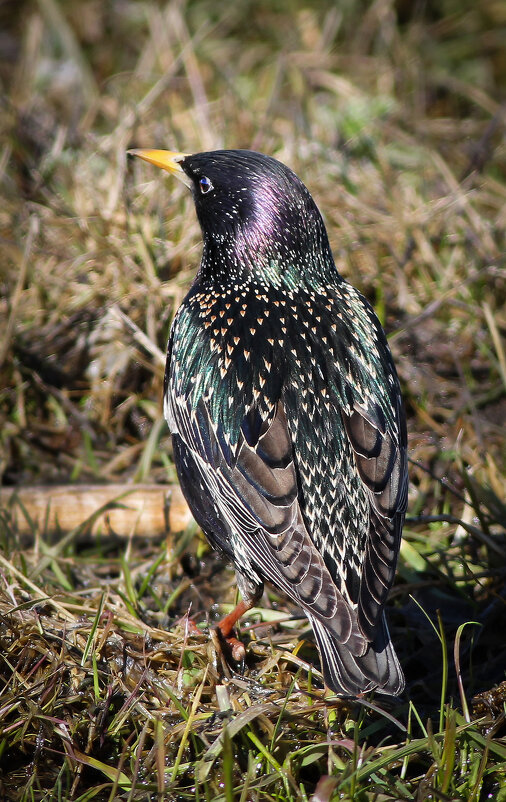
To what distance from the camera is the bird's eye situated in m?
3.25

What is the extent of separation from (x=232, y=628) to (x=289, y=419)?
804mm

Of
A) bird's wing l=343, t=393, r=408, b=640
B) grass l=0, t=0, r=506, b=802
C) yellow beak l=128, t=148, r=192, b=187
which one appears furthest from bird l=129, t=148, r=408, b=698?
grass l=0, t=0, r=506, b=802

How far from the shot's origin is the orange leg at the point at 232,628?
2961 mm

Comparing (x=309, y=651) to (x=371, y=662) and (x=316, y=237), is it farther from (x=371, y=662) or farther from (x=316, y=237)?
(x=316, y=237)

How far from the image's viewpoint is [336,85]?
5711mm

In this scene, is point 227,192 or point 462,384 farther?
point 462,384

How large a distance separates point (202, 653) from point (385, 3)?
16.5 feet

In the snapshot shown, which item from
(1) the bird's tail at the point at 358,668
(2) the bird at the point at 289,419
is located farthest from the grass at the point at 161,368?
(2) the bird at the point at 289,419

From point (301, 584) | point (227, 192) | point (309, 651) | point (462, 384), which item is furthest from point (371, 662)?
point (462, 384)

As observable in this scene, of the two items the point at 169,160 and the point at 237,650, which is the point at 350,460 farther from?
the point at 169,160

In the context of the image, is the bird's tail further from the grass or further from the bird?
the grass

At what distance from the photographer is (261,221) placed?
3.09m

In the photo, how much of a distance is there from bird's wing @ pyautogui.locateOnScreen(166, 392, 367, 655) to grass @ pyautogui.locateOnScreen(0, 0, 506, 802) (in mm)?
326

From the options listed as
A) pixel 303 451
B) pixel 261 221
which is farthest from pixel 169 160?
pixel 303 451
